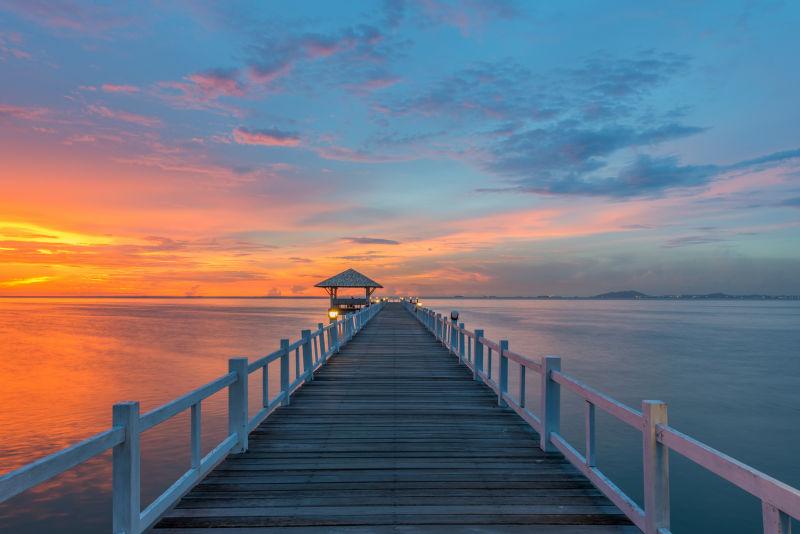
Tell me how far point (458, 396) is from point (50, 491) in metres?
9.32

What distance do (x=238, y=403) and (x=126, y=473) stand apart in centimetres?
266

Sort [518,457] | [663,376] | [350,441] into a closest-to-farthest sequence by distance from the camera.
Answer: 1. [518,457]
2. [350,441]
3. [663,376]

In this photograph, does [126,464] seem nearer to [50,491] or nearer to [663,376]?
[50,491]

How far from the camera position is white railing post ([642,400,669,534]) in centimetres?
411

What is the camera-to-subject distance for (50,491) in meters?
12.0

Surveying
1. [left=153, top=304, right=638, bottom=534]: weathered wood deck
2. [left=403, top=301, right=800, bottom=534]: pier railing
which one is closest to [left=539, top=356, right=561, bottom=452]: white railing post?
[left=403, top=301, right=800, bottom=534]: pier railing

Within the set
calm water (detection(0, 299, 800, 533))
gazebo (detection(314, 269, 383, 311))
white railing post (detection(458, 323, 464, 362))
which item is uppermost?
gazebo (detection(314, 269, 383, 311))

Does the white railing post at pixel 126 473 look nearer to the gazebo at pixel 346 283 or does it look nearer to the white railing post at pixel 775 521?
the white railing post at pixel 775 521

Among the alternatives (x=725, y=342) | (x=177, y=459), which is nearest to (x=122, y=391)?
(x=177, y=459)

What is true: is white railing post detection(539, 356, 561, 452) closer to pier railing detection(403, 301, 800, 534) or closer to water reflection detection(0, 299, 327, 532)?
pier railing detection(403, 301, 800, 534)

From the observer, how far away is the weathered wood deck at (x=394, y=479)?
473 cm

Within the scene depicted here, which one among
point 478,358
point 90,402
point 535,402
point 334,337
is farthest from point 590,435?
point 90,402

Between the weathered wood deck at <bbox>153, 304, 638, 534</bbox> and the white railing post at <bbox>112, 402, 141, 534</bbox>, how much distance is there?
637 mm

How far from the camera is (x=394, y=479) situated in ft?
19.0
